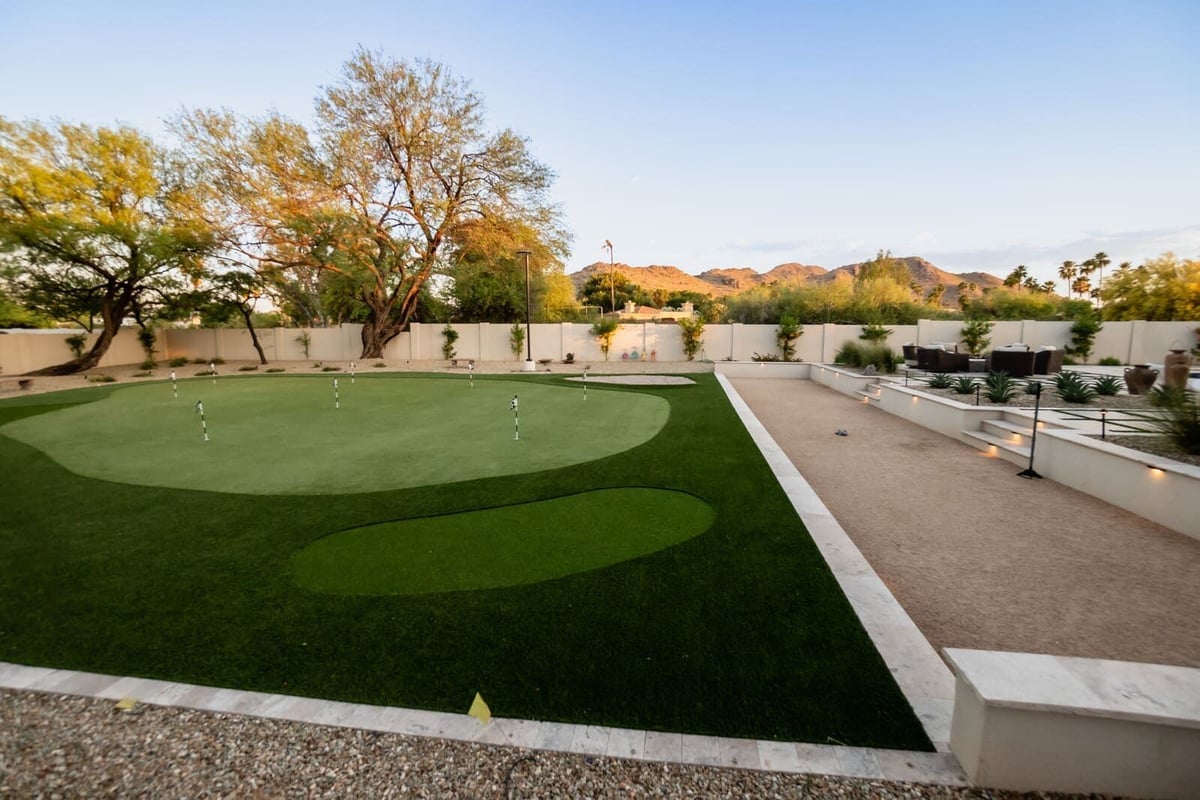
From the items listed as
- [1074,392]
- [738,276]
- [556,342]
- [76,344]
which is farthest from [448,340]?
[738,276]

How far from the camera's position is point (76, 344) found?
733 inches

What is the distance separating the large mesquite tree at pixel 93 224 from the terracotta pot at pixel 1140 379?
1095 inches

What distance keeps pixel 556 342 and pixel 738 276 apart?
98.2m

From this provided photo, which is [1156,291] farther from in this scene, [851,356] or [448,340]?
[448,340]

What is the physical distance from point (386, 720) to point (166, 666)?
131cm

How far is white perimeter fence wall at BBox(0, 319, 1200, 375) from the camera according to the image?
1756 cm

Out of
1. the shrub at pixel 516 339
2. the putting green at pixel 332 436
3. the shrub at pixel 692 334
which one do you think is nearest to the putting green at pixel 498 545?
the putting green at pixel 332 436

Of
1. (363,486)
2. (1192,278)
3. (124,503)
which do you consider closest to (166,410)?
(124,503)

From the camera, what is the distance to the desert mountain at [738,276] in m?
89.9

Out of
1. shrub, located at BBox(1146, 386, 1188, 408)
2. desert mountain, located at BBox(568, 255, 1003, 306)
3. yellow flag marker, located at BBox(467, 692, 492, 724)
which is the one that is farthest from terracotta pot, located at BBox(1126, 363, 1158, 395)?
desert mountain, located at BBox(568, 255, 1003, 306)

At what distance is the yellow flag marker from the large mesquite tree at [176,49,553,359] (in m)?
21.0

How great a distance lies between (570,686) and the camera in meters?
2.19

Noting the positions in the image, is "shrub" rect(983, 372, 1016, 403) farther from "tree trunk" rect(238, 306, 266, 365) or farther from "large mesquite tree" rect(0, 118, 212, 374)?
"tree trunk" rect(238, 306, 266, 365)

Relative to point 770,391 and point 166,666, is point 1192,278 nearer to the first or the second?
point 770,391
